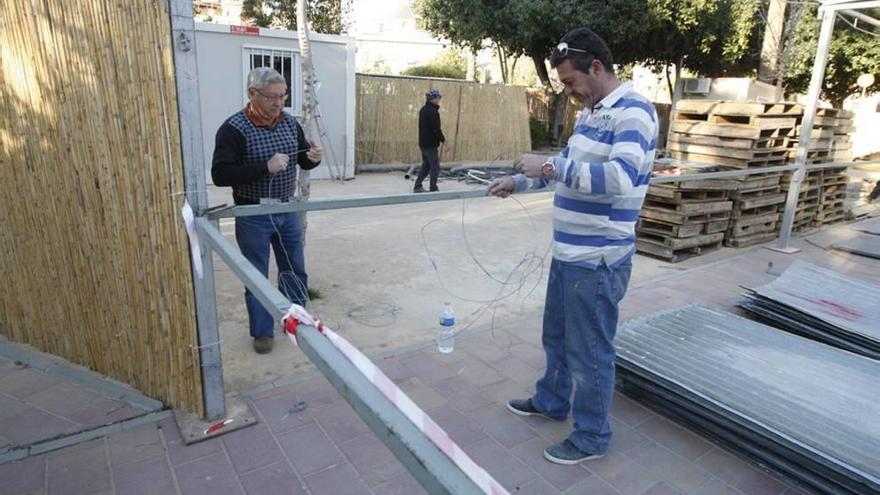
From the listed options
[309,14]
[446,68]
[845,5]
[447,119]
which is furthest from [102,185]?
[446,68]

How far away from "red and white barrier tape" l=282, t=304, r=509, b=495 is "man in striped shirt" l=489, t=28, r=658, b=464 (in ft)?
3.80

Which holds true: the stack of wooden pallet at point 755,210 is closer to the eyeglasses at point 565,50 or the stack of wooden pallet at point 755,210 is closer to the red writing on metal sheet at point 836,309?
the red writing on metal sheet at point 836,309

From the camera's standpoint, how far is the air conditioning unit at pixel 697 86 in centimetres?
1680

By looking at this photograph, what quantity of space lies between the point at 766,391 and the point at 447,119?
449 inches

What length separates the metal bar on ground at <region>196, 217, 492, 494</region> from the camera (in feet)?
3.09

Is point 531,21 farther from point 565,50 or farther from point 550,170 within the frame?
point 550,170

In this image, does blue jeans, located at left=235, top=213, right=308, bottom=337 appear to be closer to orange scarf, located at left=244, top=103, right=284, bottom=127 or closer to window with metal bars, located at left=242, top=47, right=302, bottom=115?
orange scarf, located at left=244, top=103, right=284, bottom=127

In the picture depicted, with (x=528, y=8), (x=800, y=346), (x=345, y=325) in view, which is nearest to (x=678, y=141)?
(x=800, y=346)

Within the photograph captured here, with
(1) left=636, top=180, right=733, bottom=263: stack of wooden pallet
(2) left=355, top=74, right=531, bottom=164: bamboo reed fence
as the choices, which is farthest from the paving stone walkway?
(2) left=355, top=74, right=531, bottom=164: bamboo reed fence

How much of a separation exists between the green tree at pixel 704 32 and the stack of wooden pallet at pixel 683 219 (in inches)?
436

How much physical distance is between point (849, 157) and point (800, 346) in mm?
7074

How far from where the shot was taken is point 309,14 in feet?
60.3

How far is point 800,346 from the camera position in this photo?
3.60 meters

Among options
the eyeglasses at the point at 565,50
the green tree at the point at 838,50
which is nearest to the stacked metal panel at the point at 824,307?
the eyeglasses at the point at 565,50
